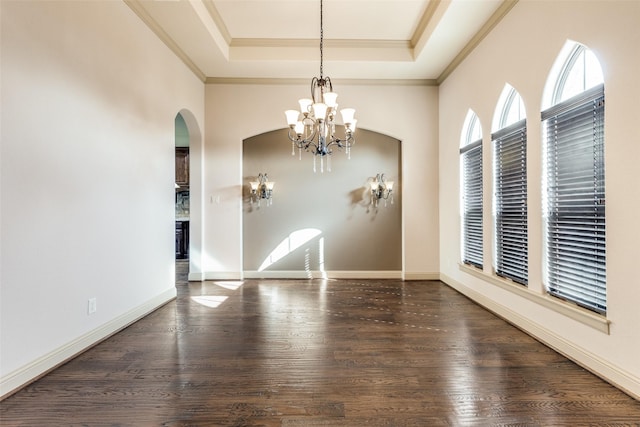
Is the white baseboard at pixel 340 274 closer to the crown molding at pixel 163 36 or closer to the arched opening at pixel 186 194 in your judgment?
the arched opening at pixel 186 194

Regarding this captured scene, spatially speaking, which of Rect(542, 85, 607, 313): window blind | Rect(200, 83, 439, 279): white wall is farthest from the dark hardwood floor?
Rect(200, 83, 439, 279): white wall

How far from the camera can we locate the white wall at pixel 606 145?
2053mm

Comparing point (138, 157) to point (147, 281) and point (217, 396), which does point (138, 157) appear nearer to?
point (147, 281)

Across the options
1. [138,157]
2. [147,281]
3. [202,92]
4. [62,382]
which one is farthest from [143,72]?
[62,382]

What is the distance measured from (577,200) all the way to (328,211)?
3604 millimetres

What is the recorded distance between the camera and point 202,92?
5.31m

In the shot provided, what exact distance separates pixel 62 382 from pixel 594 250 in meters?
4.02

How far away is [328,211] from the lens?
558cm

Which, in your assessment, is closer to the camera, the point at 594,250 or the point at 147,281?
the point at 594,250

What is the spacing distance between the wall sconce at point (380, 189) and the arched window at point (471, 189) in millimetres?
1234

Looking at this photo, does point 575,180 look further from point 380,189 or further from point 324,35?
point 324,35

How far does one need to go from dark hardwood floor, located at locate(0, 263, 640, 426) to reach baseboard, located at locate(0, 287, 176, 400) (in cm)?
6

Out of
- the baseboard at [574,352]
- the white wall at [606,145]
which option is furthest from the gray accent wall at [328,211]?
the baseboard at [574,352]

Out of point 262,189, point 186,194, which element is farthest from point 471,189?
point 186,194
